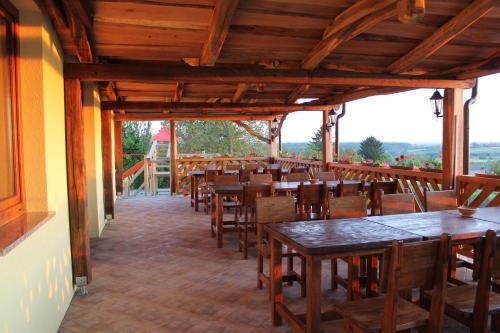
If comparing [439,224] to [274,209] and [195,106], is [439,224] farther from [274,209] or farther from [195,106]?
[195,106]

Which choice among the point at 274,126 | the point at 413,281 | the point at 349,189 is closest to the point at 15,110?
the point at 413,281

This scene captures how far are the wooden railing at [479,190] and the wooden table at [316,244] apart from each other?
2.30m

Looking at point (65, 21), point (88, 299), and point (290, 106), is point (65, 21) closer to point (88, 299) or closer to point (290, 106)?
point (88, 299)

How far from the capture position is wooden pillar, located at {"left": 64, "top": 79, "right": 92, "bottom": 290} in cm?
359

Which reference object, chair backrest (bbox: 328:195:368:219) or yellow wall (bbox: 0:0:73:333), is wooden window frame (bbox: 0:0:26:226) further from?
chair backrest (bbox: 328:195:368:219)

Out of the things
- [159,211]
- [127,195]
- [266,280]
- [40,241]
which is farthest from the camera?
[127,195]

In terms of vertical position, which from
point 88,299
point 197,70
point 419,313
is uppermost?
point 197,70

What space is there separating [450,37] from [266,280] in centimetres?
298

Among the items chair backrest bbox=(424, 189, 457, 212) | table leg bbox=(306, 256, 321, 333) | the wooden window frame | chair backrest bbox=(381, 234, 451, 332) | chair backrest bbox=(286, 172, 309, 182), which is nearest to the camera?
chair backrest bbox=(381, 234, 451, 332)

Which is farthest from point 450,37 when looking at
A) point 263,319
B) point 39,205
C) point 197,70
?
point 39,205

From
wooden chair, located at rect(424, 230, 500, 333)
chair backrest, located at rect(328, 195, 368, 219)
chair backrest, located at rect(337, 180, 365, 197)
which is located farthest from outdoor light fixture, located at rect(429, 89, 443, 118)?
wooden chair, located at rect(424, 230, 500, 333)

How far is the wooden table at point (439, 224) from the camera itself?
2699mm

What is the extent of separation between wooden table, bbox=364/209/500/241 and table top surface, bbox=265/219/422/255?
12 cm

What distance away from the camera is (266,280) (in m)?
3.36
